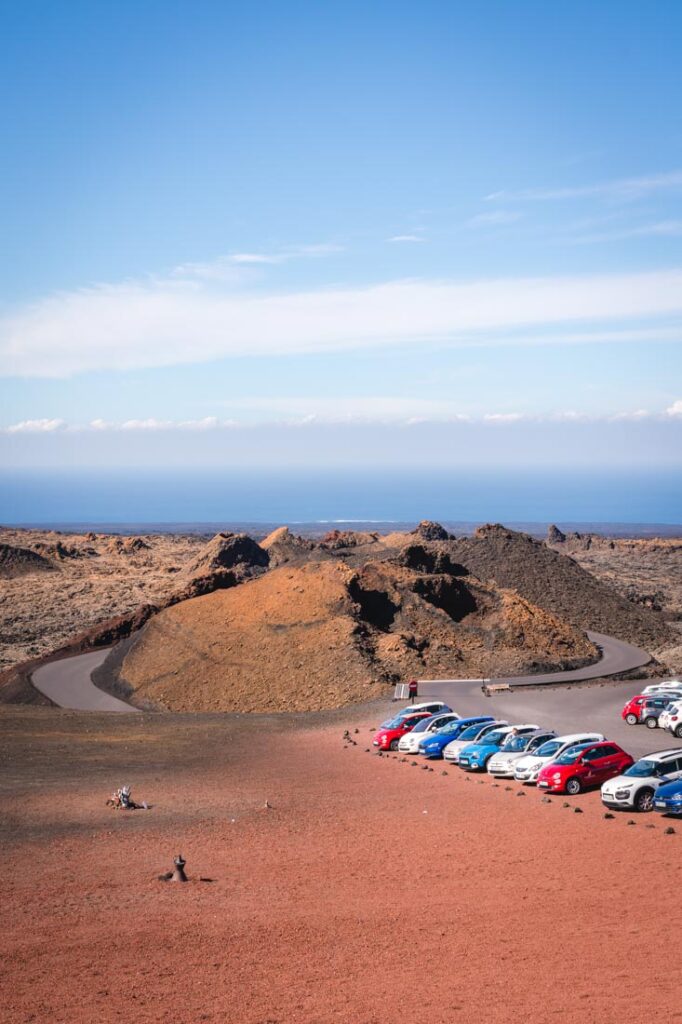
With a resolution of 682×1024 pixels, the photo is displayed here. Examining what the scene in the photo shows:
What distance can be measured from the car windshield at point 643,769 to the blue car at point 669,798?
2.96 ft

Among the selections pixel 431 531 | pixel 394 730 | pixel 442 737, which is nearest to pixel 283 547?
pixel 431 531

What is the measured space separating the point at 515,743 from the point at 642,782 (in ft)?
23.6

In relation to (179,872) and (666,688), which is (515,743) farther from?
(179,872)

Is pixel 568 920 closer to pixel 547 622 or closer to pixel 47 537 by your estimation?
pixel 547 622

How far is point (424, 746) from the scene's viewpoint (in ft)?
111

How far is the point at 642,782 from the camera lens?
77.4 feet

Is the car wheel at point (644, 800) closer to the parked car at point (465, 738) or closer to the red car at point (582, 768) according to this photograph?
the red car at point (582, 768)

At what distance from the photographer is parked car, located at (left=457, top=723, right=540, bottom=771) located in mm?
30750

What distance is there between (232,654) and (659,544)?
111 metres

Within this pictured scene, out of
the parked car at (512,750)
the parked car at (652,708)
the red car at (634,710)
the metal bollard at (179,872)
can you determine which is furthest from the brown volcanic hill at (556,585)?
the metal bollard at (179,872)

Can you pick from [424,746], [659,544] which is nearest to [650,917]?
[424,746]

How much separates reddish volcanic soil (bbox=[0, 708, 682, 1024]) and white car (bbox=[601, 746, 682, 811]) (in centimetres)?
62

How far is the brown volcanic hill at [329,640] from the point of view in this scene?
49.0 m

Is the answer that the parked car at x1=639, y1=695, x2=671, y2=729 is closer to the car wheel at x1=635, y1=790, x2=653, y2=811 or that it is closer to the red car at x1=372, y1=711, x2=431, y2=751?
the red car at x1=372, y1=711, x2=431, y2=751
